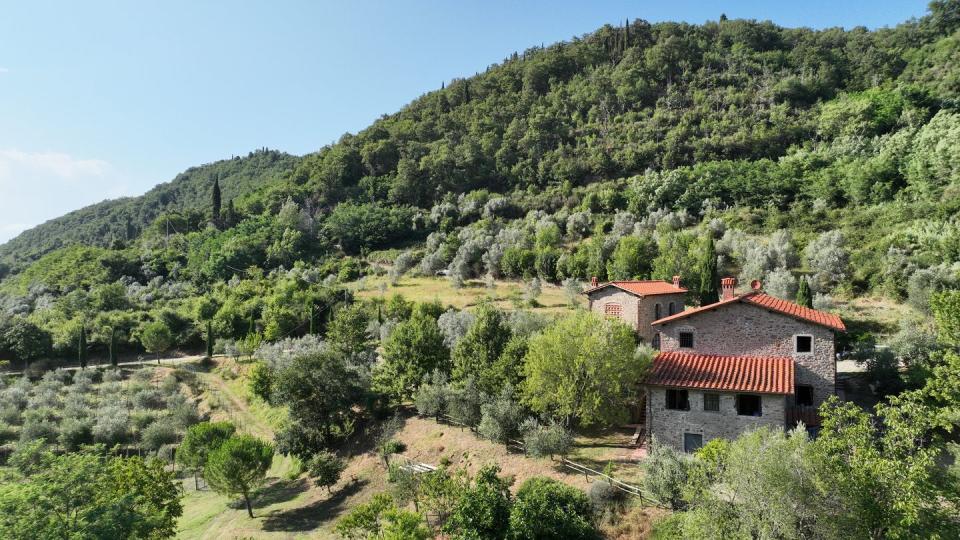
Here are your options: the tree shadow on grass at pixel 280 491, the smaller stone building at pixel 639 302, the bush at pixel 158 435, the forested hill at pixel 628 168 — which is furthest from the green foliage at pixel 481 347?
the bush at pixel 158 435

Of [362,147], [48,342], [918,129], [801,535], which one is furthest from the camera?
[362,147]

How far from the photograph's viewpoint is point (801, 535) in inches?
492

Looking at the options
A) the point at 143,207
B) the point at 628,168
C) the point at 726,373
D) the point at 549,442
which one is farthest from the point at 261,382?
the point at 143,207

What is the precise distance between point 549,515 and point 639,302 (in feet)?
63.5

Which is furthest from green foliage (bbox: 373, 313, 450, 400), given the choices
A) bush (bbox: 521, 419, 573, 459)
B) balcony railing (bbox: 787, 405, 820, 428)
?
balcony railing (bbox: 787, 405, 820, 428)

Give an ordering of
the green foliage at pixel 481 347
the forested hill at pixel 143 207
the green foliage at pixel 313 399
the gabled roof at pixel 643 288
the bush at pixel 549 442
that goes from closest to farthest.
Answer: the bush at pixel 549 442
the green foliage at pixel 481 347
the green foliage at pixel 313 399
the gabled roof at pixel 643 288
the forested hill at pixel 143 207

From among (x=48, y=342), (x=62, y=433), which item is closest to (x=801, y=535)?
(x=62, y=433)

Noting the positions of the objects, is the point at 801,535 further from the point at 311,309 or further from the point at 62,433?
the point at 311,309

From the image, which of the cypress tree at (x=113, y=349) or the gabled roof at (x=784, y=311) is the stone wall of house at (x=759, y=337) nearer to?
the gabled roof at (x=784, y=311)

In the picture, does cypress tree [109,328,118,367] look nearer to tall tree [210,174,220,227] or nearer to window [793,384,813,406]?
tall tree [210,174,220,227]

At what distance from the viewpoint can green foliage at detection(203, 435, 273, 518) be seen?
87.7 feet

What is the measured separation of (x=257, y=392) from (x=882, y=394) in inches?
1565

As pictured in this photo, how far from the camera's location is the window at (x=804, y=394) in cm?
2288

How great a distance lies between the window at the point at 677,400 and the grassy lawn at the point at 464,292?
24.9 metres
